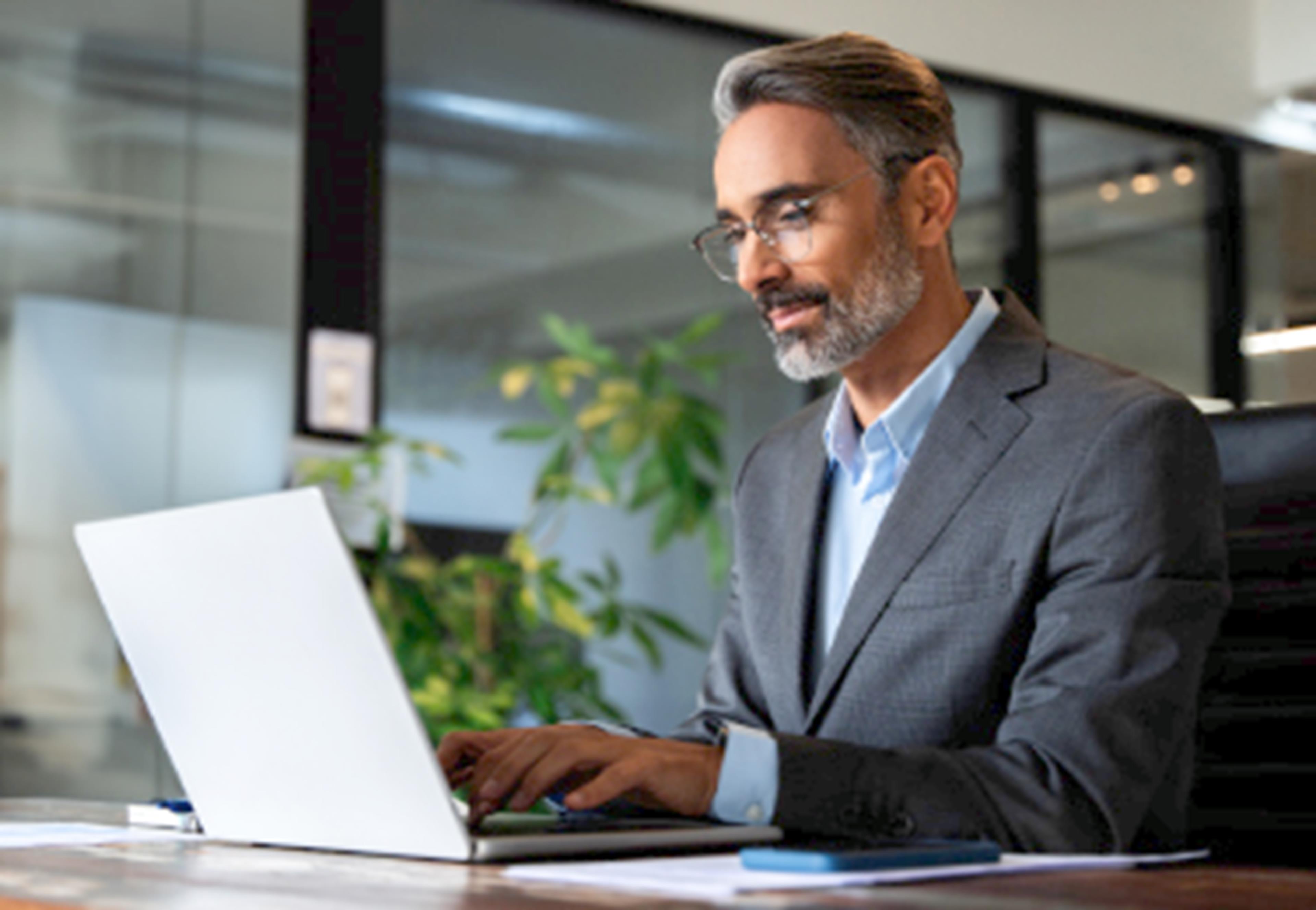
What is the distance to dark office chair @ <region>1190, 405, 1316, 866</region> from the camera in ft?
6.04

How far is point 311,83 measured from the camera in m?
4.04

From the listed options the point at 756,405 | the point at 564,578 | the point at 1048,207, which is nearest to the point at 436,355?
the point at 564,578

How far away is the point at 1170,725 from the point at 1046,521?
22cm

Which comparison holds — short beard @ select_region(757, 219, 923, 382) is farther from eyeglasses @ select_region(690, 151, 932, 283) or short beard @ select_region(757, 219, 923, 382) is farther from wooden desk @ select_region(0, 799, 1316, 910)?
wooden desk @ select_region(0, 799, 1316, 910)

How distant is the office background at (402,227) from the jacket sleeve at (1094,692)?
2.46m

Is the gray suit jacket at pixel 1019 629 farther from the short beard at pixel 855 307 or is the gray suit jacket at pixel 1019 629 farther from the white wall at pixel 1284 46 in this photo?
the white wall at pixel 1284 46

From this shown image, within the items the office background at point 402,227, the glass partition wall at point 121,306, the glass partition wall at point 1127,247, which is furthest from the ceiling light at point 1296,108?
the glass partition wall at point 121,306

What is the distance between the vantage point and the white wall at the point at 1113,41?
472 cm

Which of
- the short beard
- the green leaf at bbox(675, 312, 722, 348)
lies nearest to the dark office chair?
the short beard

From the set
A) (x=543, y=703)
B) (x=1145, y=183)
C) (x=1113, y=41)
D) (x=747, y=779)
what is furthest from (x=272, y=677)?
(x=1145, y=183)

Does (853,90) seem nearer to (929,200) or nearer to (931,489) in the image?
(929,200)

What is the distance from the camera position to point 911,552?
68.1 inches

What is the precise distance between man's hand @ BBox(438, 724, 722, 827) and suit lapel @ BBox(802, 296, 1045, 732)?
12.8 inches

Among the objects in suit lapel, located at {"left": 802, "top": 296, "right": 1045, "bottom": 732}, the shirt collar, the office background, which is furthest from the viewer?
the office background
